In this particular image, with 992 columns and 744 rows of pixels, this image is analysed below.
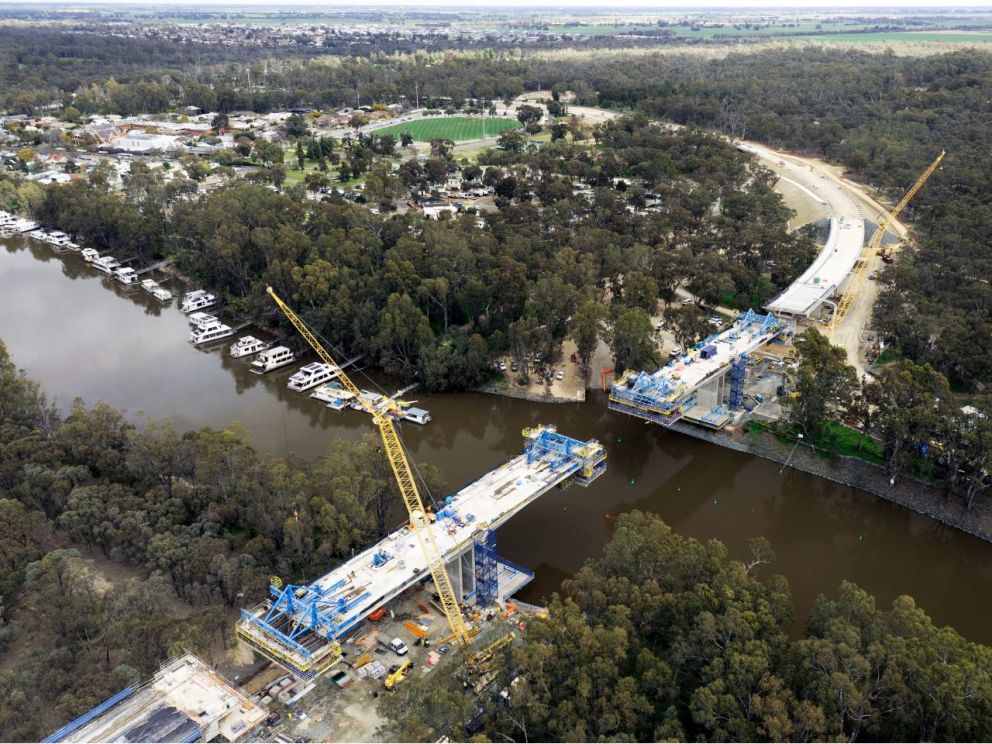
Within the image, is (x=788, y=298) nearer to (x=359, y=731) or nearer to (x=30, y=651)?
(x=359, y=731)

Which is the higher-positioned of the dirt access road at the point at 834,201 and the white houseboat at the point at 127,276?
the dirt access road at the point at 834,201

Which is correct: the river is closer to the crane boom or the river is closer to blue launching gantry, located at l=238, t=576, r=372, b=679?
the crane boom

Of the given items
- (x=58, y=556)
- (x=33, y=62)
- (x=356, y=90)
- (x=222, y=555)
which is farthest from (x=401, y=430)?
(x=33, y=62)

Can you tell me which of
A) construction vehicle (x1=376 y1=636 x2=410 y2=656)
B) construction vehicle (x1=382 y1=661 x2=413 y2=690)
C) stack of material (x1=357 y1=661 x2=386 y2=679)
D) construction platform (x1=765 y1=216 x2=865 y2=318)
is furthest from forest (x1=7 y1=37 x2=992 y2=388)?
stack of material (x1=357 y1=661 x2=386 y2=679)

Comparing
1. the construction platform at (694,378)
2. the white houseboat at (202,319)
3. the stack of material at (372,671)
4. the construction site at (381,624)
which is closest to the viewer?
the construction site at (381,624)

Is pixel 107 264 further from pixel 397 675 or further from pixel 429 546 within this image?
pixel 397 675

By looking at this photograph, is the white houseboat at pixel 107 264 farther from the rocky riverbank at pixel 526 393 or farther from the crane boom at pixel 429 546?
the crane boom at pixel 429 546

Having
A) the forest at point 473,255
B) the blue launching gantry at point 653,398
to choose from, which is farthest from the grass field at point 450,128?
the blue launching gantry at point 653,398
